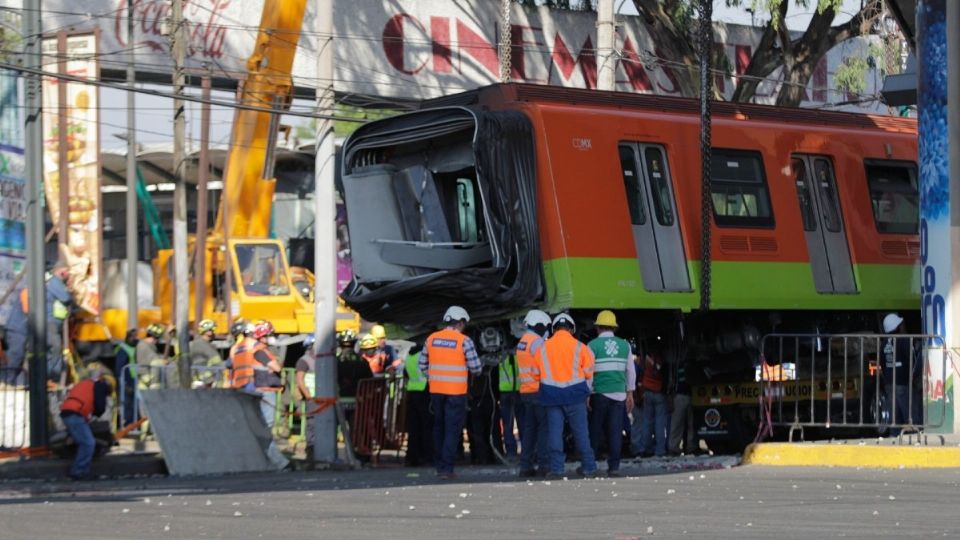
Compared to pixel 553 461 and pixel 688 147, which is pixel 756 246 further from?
pixel 553 461

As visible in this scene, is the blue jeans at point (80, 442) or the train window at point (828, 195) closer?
the blue jeans at point (80, 442)

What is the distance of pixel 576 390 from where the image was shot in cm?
1767

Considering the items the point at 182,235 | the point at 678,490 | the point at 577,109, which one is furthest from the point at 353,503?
the point at 182,235

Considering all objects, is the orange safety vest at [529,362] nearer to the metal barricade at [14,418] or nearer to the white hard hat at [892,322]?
the white hard hat at [892,322]

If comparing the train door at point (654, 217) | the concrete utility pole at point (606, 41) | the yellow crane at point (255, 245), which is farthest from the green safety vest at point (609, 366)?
the yellow crane at point (255, 245)

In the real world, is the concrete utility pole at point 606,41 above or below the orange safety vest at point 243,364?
above

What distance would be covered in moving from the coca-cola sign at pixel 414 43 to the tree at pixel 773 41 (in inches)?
22.1

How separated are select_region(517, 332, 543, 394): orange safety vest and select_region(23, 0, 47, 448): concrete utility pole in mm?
5246

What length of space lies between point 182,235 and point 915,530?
18.5m

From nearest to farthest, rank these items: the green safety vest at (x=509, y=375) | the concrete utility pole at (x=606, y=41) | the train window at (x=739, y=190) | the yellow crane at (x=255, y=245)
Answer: the green safety vest at (x=509, y=375)
the train window at (x=739, y=190)
the concrete utility pole at (x=606, y=41)
the yellow crane at (x=255, y=245)

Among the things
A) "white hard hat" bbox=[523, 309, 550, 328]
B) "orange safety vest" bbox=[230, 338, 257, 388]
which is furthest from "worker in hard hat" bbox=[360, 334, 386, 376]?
"white hard hat" bbox=[523, 309, 550, 328]

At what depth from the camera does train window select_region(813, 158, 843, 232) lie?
22.1 meters

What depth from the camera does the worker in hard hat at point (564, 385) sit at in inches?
694

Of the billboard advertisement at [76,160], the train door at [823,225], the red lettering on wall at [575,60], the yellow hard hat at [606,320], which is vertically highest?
the red lettering on wall at [575,60]
